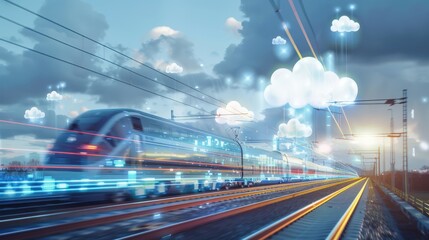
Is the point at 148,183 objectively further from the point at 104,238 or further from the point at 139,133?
the point at 104,238

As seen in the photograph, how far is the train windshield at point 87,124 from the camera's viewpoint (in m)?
24.0

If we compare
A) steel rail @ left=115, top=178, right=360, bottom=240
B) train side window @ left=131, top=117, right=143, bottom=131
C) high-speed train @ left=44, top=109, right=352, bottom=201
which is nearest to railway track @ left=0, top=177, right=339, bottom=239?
high-speed train @ left=44, top=109, right=352, bottom=201

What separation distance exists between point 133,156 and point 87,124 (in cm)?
297

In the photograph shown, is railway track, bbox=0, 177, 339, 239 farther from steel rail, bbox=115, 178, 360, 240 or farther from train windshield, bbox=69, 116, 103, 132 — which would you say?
train windshield, bbox=69, 116, 103, 132

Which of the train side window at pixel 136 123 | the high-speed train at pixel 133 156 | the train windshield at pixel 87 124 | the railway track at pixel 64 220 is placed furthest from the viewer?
the train side window at pixel 136 123

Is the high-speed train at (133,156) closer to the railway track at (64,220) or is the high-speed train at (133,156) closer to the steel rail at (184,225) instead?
the railway track at (64,220)

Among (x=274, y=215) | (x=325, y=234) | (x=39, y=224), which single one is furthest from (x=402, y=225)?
(x=39, y=224)

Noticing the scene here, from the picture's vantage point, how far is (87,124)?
2441 centimetres

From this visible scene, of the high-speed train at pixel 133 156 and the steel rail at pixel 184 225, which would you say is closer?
the steel rail at pixel 184 225

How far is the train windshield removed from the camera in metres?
24.0

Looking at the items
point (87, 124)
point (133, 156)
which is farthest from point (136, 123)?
point (87, 124)

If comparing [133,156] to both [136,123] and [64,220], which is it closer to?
[136,123]

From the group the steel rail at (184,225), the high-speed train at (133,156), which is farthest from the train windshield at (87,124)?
the steel rail at (184,225)

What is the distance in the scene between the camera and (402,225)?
2102 cm
